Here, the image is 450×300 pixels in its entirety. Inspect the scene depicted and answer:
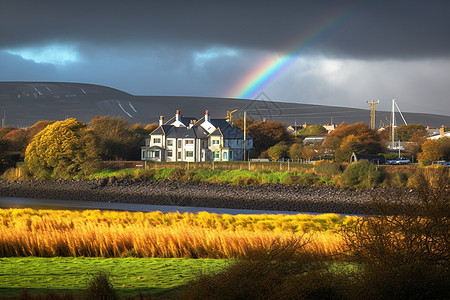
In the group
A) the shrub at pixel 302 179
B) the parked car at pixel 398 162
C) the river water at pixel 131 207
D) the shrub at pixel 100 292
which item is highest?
the parked car at pixel 398 162

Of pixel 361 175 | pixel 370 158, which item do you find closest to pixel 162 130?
pixel 370 158

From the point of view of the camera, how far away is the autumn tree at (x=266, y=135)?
88438mm

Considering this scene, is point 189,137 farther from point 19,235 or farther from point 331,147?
point 19,235

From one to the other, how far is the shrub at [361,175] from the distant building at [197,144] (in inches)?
1126

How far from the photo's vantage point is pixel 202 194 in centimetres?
5516

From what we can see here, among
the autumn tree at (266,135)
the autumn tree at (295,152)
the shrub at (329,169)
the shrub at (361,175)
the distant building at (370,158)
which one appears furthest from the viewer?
the autumn tree at (266,135)

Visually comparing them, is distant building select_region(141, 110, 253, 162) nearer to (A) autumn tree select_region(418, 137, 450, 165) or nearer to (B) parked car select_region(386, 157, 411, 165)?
(B) parked car select_region(386, 157, 411, 165)

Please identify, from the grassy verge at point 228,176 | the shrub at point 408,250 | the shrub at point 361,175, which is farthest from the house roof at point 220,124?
the shrub at point 408,250

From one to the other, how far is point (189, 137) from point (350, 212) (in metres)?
41.6

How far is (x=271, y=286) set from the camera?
10.1 m

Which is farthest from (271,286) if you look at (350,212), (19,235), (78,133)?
(78,133)

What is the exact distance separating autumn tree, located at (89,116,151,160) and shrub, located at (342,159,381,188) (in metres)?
34.2

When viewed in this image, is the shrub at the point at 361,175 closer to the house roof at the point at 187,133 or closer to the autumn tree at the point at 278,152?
the autumn tree at the point at 278,152

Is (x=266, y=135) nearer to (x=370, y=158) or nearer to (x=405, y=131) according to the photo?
(x=370, y=158)
